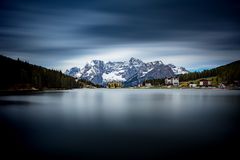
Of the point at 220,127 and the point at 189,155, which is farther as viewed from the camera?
the point at 220,127

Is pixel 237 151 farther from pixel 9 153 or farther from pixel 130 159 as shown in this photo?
pixel 9 153

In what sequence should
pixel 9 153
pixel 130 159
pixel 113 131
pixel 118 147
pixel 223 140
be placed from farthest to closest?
pixel 113 131 < pixel 223 140 < pixel 118 147 < pixel 9 153 < pixel 130 159

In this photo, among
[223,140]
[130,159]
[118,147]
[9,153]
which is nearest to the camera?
[130,159]

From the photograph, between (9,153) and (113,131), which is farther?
(113,131)

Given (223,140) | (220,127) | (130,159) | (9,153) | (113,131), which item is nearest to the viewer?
(130,159)

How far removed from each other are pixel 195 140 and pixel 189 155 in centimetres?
565

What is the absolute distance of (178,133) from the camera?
96.3 ft

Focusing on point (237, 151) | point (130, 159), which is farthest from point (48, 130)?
point (237, 151)

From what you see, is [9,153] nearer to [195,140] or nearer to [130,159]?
[130,159]

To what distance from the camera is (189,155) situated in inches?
795

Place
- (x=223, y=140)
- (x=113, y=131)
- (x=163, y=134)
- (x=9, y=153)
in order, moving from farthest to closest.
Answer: (x=113, y=131), (x=163, y=134), (x=223, y=140), (x=9, y=153)

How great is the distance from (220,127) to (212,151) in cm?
1299

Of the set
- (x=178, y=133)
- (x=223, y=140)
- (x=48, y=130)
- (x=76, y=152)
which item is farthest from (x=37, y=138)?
(x=223, y=140)

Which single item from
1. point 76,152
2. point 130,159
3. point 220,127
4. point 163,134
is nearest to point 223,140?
point 163,134
